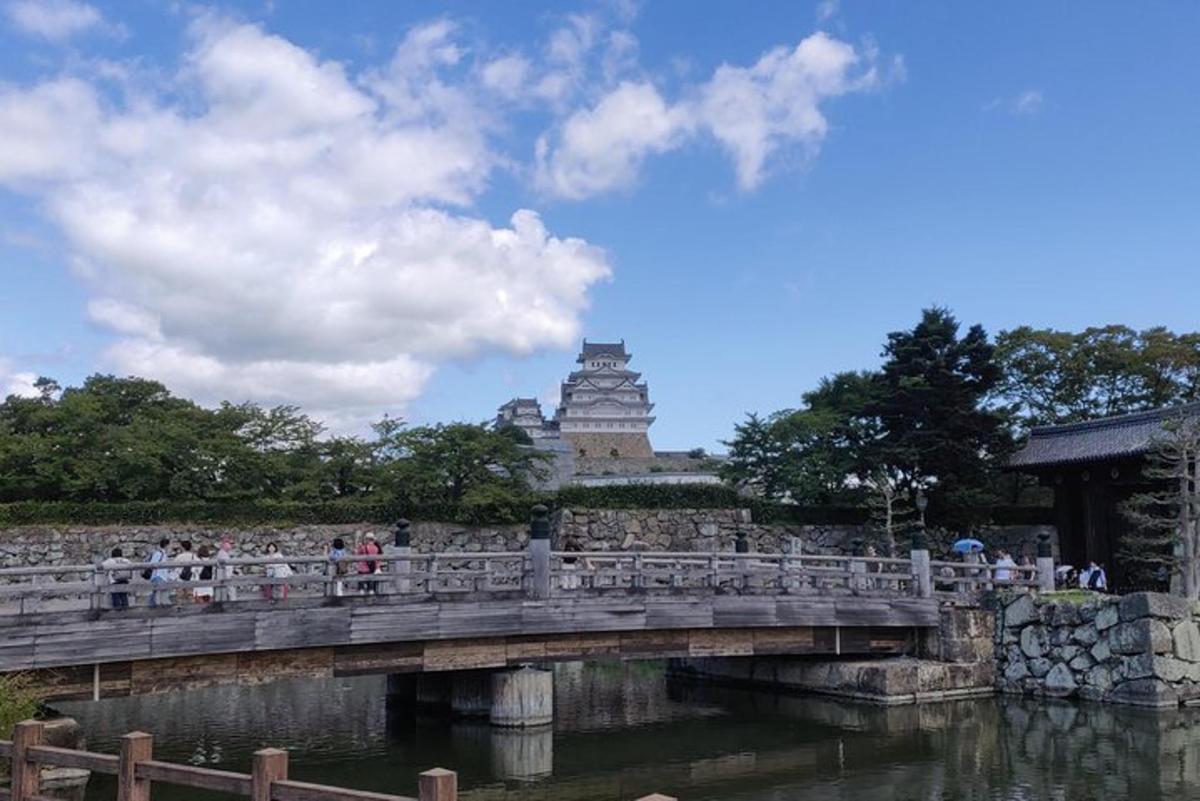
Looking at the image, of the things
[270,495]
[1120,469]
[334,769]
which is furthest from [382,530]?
[1120,469]

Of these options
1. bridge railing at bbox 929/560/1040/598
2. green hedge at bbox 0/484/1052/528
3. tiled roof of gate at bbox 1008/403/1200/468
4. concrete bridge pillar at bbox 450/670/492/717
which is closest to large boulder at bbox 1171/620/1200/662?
bridge railing at bbox 929/560/1040/598

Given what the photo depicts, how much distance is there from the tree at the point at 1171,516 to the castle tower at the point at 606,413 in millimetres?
48959

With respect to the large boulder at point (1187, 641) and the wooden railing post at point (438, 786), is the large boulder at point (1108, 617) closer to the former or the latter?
the large boulder at point (1187, 641)

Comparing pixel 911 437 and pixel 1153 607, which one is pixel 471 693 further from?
pixel 911 437

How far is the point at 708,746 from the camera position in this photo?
1590cm

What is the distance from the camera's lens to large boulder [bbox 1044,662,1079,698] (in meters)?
19.1

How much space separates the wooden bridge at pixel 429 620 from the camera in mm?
12883

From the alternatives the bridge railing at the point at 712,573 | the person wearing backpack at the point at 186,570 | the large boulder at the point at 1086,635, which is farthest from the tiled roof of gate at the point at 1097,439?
the person wearing backpack at the point at 186,570

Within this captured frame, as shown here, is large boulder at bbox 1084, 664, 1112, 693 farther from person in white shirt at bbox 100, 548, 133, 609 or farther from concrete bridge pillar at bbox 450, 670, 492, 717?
person in white shirt at bbox 100, 548, 133, 609

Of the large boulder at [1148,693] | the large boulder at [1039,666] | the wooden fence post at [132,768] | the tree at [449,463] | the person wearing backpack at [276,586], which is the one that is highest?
the tree at [449,463]

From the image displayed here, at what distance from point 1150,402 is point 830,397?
417 inches

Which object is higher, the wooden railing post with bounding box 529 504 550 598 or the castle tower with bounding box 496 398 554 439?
the castle tower with bounding box 496 398 554 439

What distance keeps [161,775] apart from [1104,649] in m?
17.0

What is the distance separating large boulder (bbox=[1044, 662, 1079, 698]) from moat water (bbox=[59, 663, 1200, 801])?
1.86 ft
